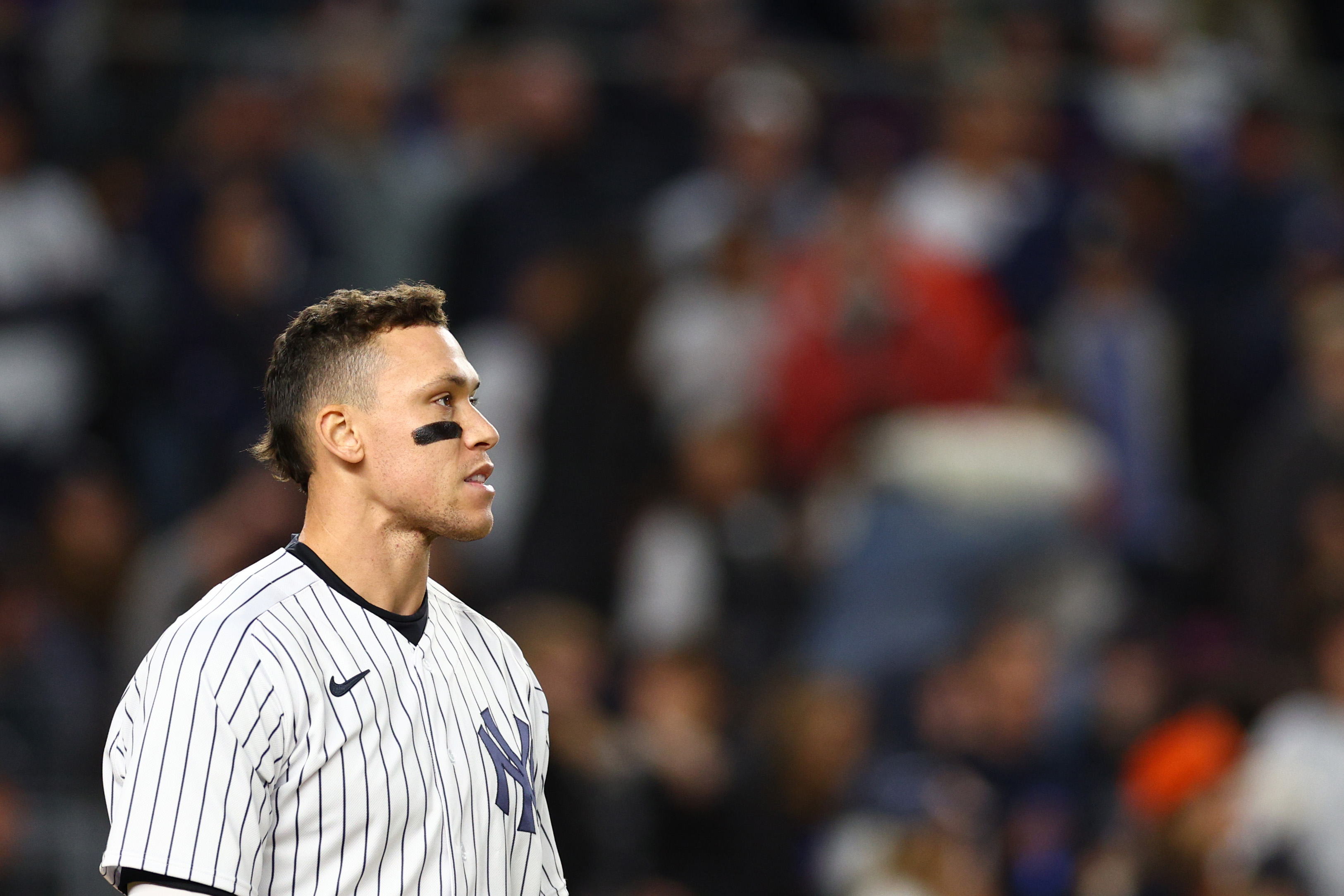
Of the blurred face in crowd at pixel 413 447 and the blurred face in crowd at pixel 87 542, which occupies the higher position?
the blurred face in crowd at pixel 87 542

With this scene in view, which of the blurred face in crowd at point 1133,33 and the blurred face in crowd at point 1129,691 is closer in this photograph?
the blurred face in crowd at point 1129,691

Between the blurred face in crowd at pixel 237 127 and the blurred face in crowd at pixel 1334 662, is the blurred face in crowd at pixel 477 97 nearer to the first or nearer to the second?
the blurred face in crowd at pixel 237 127

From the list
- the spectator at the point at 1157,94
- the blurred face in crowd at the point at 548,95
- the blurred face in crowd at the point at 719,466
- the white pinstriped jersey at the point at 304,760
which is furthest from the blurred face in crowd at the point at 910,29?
the white pinstriped jersey at the point at 304,760

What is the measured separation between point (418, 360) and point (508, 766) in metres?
0.62

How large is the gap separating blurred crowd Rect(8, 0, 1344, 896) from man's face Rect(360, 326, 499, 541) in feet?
11.7

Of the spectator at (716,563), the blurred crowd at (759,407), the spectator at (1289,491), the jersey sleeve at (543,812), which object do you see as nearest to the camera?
the jersey sleeve at (543,812)

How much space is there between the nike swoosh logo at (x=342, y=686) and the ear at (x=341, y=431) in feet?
1.07

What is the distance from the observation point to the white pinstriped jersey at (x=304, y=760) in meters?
2.40

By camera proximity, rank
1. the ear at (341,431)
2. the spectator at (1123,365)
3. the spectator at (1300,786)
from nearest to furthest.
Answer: the ear at (341,431)
the spectator at (1300,786)
the spectator at (1123,365)

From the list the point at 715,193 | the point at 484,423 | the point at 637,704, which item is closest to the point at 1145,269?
the point at 715,193

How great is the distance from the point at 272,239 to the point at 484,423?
538 centimetres

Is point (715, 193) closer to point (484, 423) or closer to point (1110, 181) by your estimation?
point (1110, 181)

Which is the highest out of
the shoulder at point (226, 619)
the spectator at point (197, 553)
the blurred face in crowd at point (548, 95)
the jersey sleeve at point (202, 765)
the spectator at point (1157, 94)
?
the spectator at point (1157, 94)

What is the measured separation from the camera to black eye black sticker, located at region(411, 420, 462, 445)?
272 centimetres
